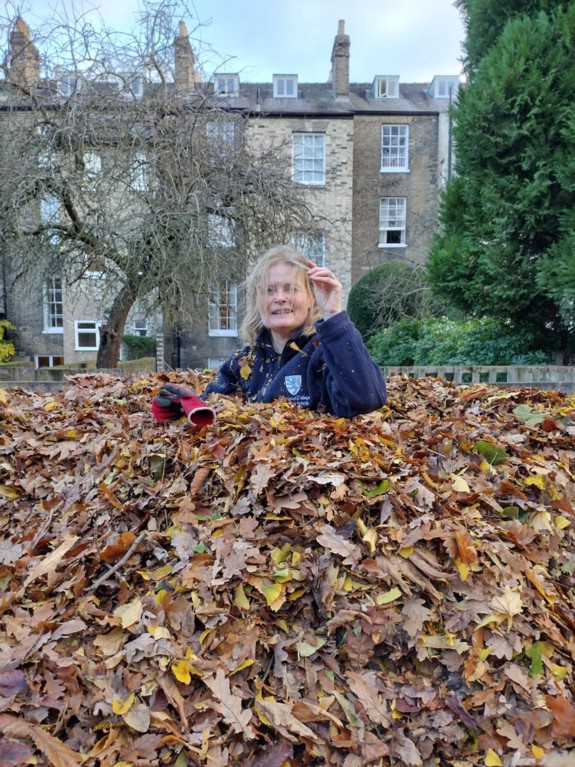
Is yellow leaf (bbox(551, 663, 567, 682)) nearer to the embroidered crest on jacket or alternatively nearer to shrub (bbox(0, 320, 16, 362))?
the embroidered crest on jacket

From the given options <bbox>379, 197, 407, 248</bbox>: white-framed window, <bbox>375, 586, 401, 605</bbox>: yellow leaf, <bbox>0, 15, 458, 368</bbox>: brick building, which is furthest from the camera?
<bbox>379, 197, 407, 248</bbox>: white-framed window

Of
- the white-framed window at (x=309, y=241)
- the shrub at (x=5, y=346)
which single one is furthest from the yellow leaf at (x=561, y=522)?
the shrub at (x=5, y=346)

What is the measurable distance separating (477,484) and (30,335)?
2131 cm

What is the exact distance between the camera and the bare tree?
7.98m

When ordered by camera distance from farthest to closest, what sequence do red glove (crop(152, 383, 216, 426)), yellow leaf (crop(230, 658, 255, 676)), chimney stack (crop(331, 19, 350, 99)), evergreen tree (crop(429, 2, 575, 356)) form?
1. chimney stack (crop(331, 19, 350, 99))
2. evergreen tree (crop(429, 2, 575, 356))
3. red glove (crop(152, 383, 216, 426))
4. yellow leaf (crop(230, 658, 255, 676))

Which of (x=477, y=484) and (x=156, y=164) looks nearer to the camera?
(x=477, y=484)

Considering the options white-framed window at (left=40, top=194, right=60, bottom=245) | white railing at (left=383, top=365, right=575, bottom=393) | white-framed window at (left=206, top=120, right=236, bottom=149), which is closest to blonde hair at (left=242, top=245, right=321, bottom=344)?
white railing at (left=383, top=365, right=575, bottom=393)

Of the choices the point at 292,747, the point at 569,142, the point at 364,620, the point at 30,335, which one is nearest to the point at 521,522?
the point at 364,620

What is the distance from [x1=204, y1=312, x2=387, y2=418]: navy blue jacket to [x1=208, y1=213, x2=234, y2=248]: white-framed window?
583 cm

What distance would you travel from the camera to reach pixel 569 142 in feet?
22.4

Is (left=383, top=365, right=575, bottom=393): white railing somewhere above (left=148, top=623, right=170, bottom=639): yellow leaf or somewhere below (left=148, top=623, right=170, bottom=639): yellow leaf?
above

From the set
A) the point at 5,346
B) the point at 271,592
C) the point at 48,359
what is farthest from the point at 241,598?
the point at 48,359

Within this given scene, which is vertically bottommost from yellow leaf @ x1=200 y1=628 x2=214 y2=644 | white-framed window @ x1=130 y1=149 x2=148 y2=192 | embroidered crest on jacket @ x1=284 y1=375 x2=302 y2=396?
yellow leaf @ x1=200 y1=628 x2=214 y2=644

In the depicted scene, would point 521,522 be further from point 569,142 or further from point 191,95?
point 191,95
